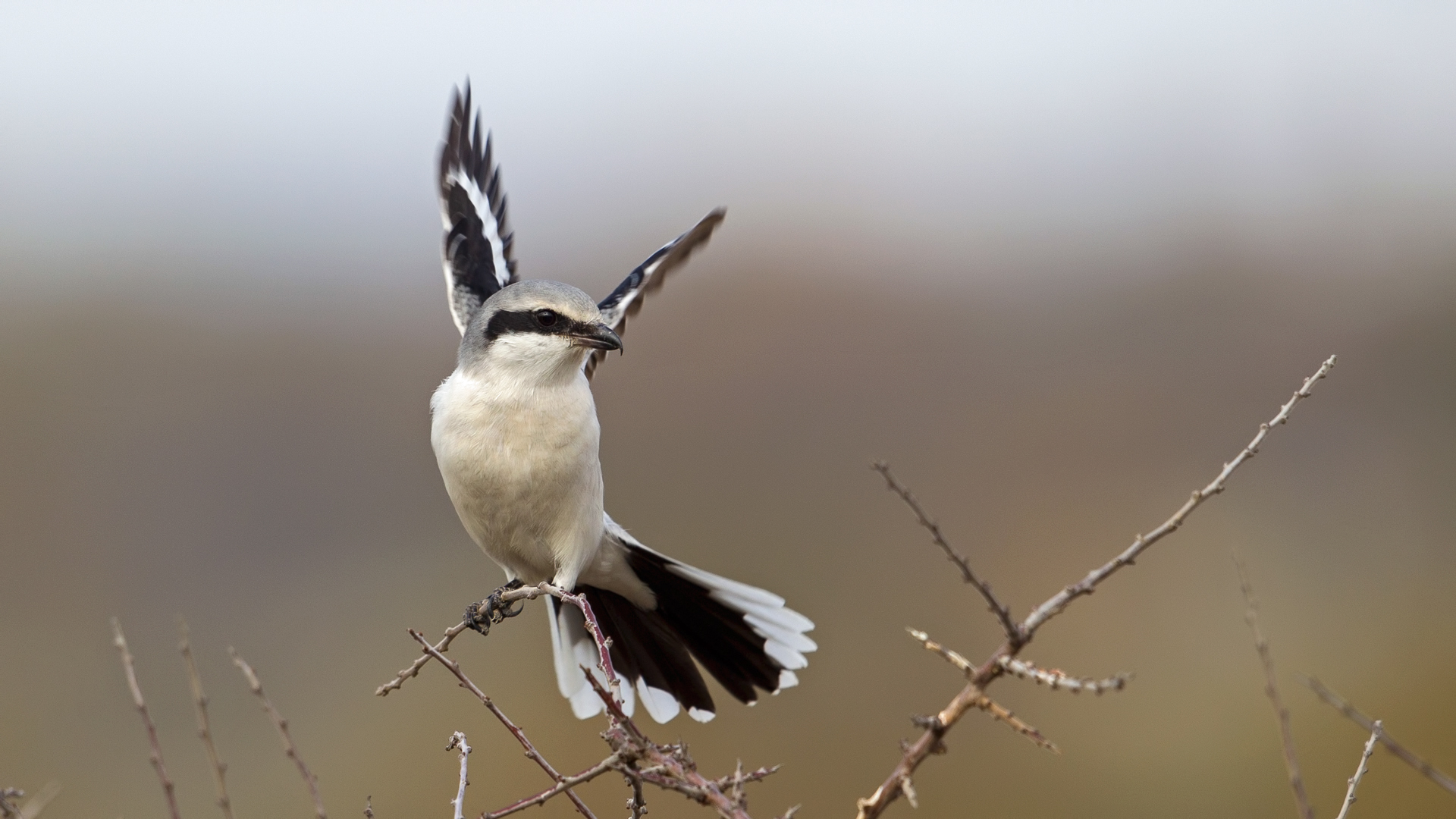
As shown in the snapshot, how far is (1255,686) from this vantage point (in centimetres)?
888

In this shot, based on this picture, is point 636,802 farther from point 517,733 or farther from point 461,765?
point 461,765

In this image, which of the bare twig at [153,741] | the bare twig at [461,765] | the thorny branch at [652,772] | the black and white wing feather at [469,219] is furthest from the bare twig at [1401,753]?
the black and white wing feather at [469,219]

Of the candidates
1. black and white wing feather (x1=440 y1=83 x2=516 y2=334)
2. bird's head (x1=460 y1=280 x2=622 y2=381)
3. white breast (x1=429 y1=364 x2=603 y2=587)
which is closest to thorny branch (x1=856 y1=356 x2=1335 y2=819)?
white breast (x1=429 y1=364 x2=603 y2=587)

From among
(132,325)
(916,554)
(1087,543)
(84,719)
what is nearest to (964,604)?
(916,554)

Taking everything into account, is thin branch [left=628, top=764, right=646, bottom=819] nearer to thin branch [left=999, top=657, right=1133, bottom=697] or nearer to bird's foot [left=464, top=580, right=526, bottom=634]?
thin branch [left=999, top=657, right=1133, bottom=697]

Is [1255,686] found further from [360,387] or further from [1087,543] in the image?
[360,387]

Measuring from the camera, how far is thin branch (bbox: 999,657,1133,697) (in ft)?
4.97

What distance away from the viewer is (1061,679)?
159 cm

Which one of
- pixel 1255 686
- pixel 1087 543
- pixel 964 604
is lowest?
pixel 1255 686

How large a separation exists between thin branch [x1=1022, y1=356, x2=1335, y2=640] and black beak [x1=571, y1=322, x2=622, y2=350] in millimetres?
1931

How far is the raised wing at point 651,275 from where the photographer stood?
394 centimetres

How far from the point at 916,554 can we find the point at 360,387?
6548 mm

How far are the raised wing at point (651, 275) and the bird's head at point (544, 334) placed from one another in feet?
0.97

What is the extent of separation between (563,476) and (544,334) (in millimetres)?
413
